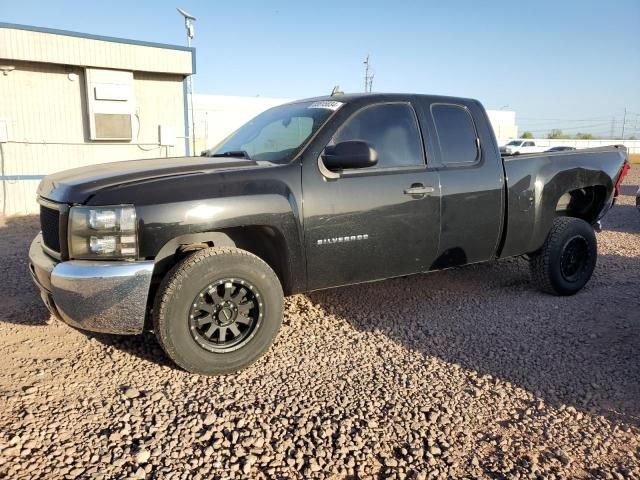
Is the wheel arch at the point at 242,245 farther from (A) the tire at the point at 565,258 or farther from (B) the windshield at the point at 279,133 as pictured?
(A) the tire at the point at 565,258

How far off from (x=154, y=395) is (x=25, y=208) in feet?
31.1

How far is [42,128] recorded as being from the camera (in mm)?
10211

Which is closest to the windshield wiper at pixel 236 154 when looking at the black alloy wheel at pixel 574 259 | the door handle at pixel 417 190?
the door handle at pixel 417 190

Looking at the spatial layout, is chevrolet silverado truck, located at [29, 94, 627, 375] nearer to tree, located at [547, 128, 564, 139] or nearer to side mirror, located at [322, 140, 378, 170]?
side mirror, located at [322, 140, 378, 170]

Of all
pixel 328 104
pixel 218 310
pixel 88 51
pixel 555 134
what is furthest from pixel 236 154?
pixel 555 134

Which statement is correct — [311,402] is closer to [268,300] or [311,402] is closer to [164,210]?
[268,300]

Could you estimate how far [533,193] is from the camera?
443 centimetres

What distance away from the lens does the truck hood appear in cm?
294

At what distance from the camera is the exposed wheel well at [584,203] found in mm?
5125

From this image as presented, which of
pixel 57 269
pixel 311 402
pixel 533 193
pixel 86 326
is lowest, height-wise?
pixel 311 402

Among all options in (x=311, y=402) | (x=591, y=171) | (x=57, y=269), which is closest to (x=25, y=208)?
(x=57, y=269)

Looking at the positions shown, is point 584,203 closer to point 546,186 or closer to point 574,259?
point 574,259

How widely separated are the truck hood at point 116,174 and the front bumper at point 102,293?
433mm

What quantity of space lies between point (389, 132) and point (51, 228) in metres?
2.56
